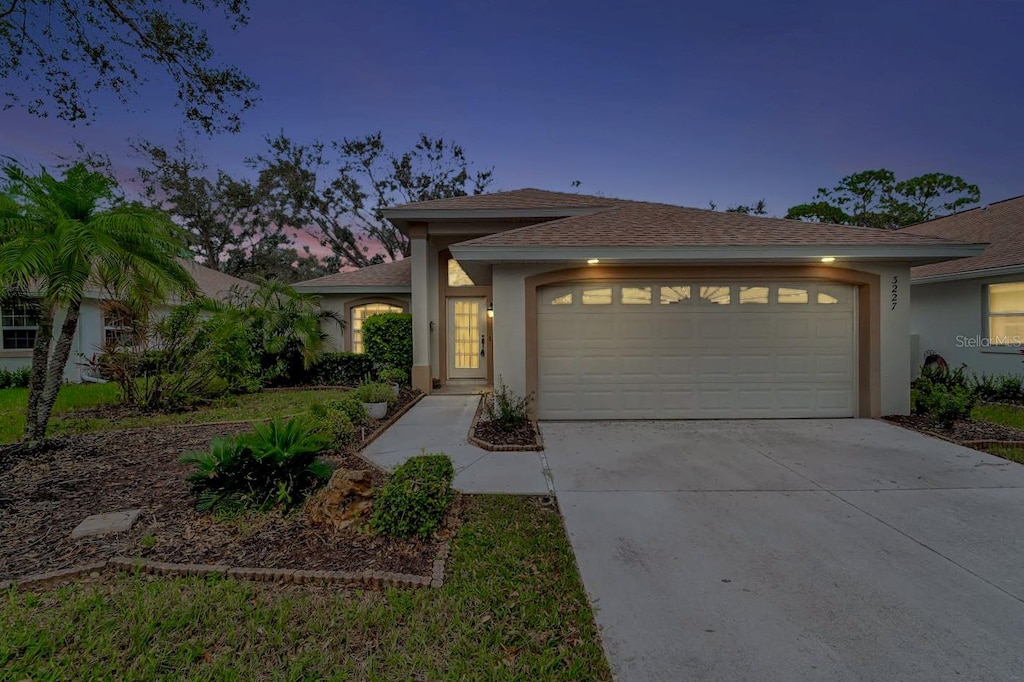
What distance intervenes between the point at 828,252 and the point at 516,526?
655cm

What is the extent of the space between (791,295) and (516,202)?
6.42 m

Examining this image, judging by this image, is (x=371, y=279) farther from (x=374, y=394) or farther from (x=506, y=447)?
(x=506, y=447)

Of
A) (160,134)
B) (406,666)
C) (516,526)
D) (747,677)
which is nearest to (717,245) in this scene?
(516,526)

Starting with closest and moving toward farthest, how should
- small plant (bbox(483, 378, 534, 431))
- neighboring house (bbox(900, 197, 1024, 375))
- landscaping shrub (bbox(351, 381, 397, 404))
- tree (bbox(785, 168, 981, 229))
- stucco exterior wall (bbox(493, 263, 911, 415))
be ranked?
small plant (bbox(483, 378, 534, 431))
stucco exterior wall (bbox(493, 263, 911, 415))
landscaping shrub (bbox(351, 381, 397, 404))
neighboring house (bbox(900, 197, 1024, 375))
tree (bbox(785, 168, 981, 229))

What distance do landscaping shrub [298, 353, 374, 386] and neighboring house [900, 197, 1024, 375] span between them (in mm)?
12996

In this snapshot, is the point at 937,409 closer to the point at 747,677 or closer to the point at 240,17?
the point at 747,677

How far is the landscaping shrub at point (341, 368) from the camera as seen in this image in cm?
1153

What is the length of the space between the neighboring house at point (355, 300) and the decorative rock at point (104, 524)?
9207mm

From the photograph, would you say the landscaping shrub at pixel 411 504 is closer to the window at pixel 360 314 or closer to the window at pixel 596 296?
the window at pixel 596 296

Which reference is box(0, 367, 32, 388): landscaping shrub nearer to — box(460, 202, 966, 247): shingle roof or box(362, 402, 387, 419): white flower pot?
box(362, 402, 387, 419): white flower pot

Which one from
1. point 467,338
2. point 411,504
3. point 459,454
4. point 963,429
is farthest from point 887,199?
point 411,504

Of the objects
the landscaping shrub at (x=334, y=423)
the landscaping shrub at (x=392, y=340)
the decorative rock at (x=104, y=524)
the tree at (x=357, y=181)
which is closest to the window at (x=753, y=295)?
the landscaping shrub at (x=334, y=423)

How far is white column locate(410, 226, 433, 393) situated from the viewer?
10.5 m

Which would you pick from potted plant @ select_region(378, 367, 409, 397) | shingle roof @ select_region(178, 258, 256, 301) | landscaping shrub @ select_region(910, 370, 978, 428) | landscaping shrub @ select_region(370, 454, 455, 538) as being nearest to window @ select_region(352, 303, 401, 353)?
potted plant @ select_region(378, 367, 409, 397)
